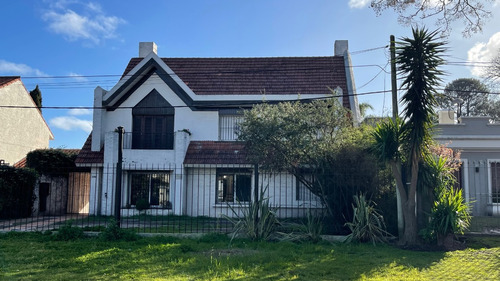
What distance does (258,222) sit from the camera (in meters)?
9.92

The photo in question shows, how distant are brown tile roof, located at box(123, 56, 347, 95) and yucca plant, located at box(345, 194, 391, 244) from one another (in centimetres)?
965

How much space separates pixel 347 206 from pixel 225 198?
7.33 metres

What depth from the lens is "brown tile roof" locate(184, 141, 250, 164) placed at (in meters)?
16.9

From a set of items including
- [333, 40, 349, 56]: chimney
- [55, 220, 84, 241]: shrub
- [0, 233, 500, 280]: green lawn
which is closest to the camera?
[0, 233, 500, 280]: green lawn

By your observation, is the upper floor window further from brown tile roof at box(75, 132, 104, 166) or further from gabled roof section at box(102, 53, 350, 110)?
brown tile roof at box(75, 132, 104, 166)

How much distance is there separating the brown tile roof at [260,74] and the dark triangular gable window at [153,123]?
179cm

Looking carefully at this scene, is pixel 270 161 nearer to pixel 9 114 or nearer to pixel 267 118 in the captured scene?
pixel 267 118

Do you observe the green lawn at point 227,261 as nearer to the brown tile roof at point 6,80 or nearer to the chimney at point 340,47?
the chimney at point 340,47

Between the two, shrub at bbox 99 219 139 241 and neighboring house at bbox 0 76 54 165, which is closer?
shrub at bbox 99 219 139 241

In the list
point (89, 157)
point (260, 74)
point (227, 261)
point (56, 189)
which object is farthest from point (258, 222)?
point (56, 189)

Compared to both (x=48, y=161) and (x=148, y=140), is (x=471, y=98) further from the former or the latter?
(x=48, y=161)

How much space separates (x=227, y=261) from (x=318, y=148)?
464cm

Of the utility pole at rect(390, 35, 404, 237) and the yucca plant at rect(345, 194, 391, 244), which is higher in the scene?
the utility pole at rect(390, 35, 404, 237)

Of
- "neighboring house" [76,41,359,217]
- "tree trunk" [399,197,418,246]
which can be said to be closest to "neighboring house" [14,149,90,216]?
"neighboring house" [76,41,359,217]
